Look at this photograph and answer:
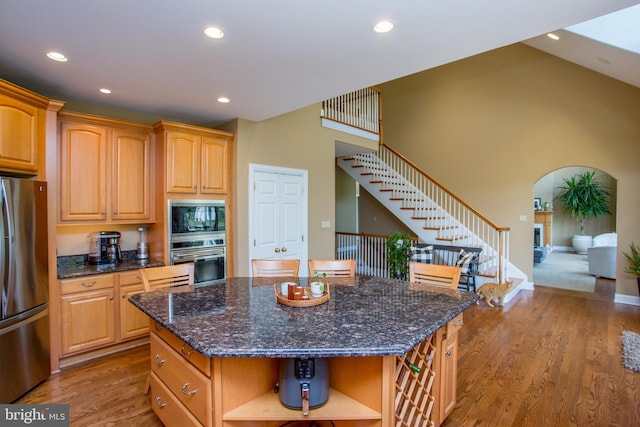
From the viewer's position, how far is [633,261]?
4816 mm

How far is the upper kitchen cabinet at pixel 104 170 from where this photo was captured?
3.02 meters

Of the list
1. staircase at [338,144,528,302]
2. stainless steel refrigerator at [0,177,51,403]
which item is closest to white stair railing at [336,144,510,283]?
staircase at [338,144,528,302]

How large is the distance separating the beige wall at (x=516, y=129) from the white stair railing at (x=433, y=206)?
59cm

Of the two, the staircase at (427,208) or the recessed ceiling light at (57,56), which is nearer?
the recessed ceiling light at (57,56)

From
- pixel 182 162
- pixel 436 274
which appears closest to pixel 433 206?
pixel 436 274

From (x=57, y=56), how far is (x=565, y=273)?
902 centimetres

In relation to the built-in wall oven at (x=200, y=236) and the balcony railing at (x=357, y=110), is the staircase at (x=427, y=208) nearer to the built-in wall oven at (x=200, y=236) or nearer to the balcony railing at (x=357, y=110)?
the balcony railing at (x=357, y=110)

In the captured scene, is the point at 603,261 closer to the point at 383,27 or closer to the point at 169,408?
the point at 383,27

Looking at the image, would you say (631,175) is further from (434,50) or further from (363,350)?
(363,350)

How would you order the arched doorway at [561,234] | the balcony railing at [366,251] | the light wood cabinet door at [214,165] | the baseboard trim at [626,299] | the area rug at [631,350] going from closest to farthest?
the area rug at [631,350]
the light wood cabinet door at [214,165]
the baseboard trim at [626,299]
the balcony railing at [366,251]
the arched doorway at [561,234]

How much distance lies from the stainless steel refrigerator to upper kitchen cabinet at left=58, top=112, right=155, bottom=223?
1.31 feet

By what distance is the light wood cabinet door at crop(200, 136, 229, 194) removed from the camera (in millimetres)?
3699

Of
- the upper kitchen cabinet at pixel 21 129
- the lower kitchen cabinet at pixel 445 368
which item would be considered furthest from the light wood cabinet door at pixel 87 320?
the lower kitchen cabinet at pixel 445 368

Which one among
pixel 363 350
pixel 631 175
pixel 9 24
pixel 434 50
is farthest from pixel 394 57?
pixel 631 175
